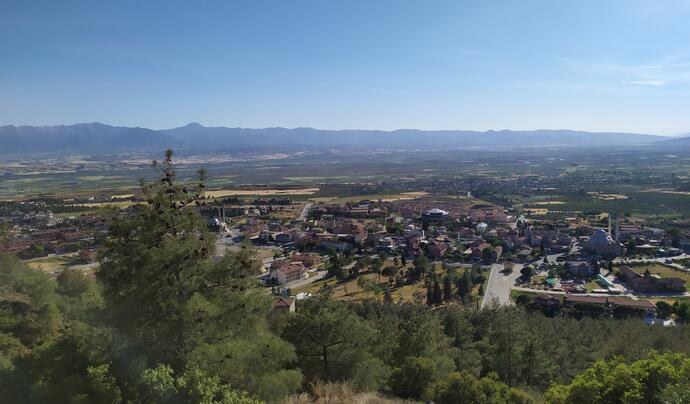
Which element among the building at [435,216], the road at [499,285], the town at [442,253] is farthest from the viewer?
the building at [435,216]

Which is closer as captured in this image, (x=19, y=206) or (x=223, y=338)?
(x=223, y=338)

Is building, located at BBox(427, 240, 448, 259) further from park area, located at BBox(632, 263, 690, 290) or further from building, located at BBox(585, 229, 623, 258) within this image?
park area, located at BBox(632, 263, 690, 290)

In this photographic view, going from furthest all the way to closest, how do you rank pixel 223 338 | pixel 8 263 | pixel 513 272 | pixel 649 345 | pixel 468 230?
pixel 468 230 < pixel 513 272 < pixel 8 263 < pixel 649 345 < pixel 223 338

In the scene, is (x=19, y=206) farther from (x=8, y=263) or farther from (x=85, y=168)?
(x=85, y=168)

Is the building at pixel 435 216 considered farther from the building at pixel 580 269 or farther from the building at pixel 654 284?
the building at pixel 654 284

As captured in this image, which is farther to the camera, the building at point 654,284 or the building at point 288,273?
the building at point 288,273

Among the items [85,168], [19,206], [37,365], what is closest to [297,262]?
[37,365]

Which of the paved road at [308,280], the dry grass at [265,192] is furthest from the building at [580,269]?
the dry grass at [265,192]
